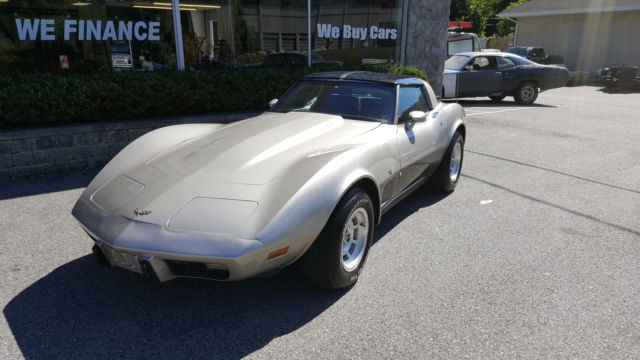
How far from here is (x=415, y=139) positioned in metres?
4.02

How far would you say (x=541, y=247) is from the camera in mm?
3811

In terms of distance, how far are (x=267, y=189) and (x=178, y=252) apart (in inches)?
24.2

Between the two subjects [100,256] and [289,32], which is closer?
[100,256]

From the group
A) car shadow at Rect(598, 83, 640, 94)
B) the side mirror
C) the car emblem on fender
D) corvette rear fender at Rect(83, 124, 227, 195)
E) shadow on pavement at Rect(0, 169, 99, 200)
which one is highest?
the side mirror

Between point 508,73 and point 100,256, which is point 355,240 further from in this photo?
point 508,73

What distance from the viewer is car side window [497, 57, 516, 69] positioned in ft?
43.7

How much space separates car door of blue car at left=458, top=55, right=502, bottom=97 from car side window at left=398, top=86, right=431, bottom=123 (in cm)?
932

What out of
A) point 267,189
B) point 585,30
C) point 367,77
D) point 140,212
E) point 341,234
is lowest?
point 341,234

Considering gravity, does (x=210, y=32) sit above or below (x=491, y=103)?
above

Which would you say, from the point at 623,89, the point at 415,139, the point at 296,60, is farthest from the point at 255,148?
the point at 623,89

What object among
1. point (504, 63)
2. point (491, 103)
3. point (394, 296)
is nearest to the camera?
point (394, 296)

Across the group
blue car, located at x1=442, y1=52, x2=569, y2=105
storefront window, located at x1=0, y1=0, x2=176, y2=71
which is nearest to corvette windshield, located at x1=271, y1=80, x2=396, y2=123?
storefront window, located at x1=0, y1=0, x2=176, y2=71

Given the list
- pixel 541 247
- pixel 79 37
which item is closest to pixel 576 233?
pixel 541 247

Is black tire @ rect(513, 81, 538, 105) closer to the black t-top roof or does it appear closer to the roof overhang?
the black t-top roof
